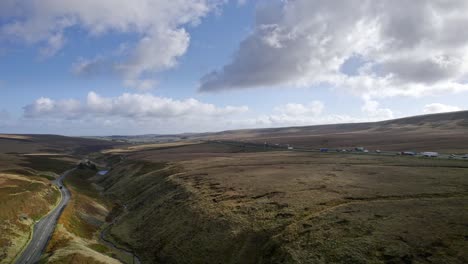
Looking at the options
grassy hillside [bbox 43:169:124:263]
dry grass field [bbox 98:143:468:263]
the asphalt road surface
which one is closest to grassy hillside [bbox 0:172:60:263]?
the asphalt road surface

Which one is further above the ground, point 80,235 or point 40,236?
point 40,236

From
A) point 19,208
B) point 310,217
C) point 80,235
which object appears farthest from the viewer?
point 19,208

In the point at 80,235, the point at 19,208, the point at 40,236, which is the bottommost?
the point at 80,235

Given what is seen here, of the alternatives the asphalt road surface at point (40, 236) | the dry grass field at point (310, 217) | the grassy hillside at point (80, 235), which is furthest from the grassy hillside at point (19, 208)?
the dry grass field at point (310, 217)

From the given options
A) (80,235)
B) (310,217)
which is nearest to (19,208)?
(80,235)

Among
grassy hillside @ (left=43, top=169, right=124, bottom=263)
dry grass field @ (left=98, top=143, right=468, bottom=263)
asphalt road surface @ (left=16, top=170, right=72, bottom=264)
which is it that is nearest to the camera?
dry grass field @ (left=98, top=143, right=468, bottom=263)

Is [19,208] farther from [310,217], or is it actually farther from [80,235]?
[310,217]

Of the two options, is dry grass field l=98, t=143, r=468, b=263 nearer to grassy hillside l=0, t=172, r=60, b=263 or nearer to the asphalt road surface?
the asphalt road surface
